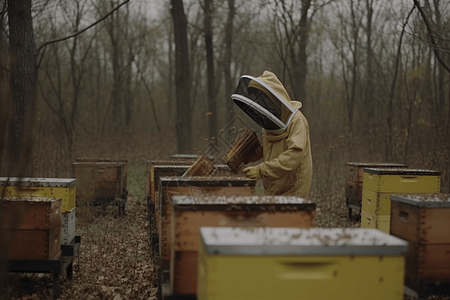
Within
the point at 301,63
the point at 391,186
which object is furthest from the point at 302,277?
the point at 301,63

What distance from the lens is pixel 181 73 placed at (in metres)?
12.4

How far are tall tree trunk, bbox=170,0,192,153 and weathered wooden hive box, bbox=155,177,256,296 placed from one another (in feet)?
29.2

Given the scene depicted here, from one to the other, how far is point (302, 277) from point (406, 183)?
12.8 feet

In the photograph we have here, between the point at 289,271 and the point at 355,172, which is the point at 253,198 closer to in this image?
the point at 289,271

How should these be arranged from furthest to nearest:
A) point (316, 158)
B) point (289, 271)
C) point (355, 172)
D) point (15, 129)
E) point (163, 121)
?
1. point (163, 121)
2. point (316, 158)
3. point (355, 172)
4. point (15, 129)
5. point (289, 271)

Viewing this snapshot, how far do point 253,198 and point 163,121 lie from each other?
90.2 ft

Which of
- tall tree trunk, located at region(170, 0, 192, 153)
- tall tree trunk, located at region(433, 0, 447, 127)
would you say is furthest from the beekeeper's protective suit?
tall tree trunk, located at region(170, 0, 192, 153)

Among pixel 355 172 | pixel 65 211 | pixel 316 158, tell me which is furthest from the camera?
pixel 316 158

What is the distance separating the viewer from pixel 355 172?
7441 millimetres

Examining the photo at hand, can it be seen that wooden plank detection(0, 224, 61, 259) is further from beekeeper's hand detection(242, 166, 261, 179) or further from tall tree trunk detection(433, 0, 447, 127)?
tall tree trunk detection(433, 0, 447, 127)

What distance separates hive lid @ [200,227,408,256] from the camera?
6.66 feet

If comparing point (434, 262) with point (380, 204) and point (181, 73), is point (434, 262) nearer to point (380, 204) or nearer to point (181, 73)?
point (380, 204)

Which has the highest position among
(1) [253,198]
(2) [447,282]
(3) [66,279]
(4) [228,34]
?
(4) [228,34]

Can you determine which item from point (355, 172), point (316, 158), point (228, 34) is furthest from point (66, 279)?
point (228, 34)
